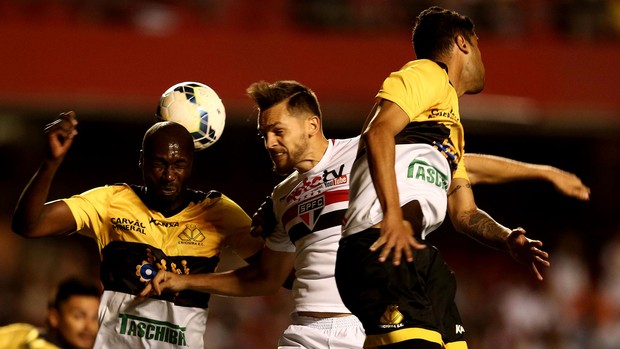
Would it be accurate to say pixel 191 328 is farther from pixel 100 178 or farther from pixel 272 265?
pixel 100 178

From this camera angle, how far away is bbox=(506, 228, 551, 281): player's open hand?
3873 millimetres

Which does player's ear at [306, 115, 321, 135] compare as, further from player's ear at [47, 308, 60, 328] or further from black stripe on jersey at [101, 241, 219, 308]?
player's ear at [47, 308, 60, 328]

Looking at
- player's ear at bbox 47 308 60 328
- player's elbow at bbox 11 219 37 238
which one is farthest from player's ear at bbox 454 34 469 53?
player's ear at bbox 47 308 60 328

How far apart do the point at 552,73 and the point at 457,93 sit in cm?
803

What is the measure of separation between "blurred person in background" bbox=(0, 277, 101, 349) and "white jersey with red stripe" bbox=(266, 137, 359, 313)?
167 centimetres

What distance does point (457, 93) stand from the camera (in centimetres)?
404

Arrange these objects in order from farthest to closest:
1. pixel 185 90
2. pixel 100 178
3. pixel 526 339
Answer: pixel 100 178, pixel 526 339, pixel 185 90

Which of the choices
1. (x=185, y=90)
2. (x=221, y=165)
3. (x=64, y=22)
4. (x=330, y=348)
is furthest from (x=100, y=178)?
(x=330, y=348)

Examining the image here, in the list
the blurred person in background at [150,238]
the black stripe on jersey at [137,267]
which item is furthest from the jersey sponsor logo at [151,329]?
the black stripe on jersey at [137,267]

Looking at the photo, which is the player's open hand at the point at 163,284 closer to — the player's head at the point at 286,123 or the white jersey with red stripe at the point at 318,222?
the white jersey with red stripe at the point at 318,222

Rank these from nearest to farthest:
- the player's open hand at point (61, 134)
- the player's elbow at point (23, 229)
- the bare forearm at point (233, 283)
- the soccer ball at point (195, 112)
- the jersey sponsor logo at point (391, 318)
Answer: the jersey sponsor logo at point (391, 318) → the player's open hand at point (61, 134) → the player's elbow at point (23, 229) → the bare forearm at point (233, 283) → the soccer ball at point (195, 112)

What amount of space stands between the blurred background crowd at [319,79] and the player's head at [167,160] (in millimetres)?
6292

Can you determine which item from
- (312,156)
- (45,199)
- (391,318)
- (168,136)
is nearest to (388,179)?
(391,318)

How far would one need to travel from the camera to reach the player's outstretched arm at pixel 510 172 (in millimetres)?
4414
